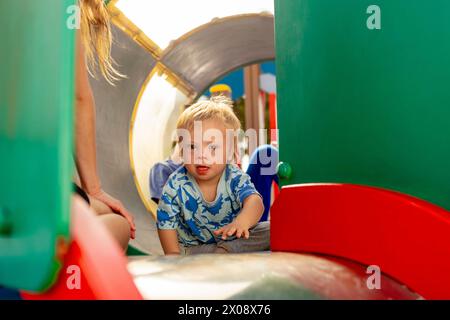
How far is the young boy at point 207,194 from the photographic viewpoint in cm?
132

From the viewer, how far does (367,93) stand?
3.08 feet

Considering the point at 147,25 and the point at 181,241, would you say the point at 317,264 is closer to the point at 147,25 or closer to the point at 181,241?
the point at 181,241

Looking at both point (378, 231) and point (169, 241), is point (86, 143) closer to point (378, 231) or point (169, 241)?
point (169, 241)

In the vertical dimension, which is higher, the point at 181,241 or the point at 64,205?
the point at 64,205

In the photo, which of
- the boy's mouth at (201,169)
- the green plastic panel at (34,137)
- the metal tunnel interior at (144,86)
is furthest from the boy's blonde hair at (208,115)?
the green plastic panel at (34,137)

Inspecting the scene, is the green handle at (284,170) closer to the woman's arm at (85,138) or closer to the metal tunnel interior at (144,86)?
the woman's arm at (85,138)

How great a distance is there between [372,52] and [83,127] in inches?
23.5

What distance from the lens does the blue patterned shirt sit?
4.52ft

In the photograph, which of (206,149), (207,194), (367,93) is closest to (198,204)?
(207,194)

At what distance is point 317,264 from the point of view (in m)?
0.80

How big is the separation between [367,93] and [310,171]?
0.67ft

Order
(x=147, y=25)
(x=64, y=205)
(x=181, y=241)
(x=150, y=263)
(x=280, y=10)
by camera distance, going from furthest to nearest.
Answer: (x=147, y=25)
(x=181, y=241)
(x=280, y=10)
(x=150, y=263)
(x=64, y=205)

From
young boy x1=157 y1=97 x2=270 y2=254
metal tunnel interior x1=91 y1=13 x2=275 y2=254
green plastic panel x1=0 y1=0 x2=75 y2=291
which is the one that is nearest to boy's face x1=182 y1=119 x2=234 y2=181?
young boy x1=157 y1=97 x2=270 y2=254

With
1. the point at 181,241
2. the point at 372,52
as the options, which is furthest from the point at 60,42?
the point at 181,241
